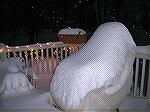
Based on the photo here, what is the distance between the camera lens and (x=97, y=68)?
3744mm

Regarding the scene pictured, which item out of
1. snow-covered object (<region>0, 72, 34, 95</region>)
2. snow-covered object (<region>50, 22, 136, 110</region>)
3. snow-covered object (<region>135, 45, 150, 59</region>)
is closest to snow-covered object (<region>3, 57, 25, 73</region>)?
snow-covered object (<region>0, 72, 34, 95</region>)

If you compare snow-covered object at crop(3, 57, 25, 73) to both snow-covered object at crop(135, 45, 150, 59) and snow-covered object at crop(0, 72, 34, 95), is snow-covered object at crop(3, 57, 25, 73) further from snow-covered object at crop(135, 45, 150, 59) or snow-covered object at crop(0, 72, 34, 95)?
snow-covered object at crop(135, 45, 150, 59)

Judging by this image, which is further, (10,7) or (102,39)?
(10,7)

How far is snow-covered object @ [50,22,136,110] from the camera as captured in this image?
3672mm

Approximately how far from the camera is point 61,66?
4.21m

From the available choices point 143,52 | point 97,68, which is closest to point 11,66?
point 97,68

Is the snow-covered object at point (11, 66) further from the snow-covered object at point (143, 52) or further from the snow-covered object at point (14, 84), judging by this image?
the snow-covered object at point (143, 52)

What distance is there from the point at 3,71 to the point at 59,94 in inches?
88.7

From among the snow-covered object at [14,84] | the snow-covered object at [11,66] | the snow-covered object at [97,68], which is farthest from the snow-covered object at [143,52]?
the snow-covered object at [11,66]

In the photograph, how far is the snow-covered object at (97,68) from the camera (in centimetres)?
367

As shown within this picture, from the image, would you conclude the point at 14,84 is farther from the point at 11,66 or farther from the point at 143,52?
the point at 143,52

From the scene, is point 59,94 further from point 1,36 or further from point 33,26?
point 1,36

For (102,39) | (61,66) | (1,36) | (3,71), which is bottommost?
(1,36)

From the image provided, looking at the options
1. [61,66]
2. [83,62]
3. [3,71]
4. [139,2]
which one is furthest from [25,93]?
[139,2]
